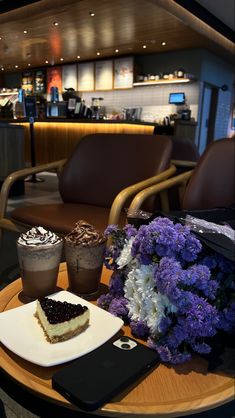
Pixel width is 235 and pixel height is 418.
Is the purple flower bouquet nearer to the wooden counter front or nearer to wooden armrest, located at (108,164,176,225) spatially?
wooden armrest, located at (108,164,176,225)

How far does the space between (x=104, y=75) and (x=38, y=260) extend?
356 inches

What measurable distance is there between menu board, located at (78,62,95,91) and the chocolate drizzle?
9.40 meters

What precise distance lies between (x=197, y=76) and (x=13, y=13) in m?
3.99

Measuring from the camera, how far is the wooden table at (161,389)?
0.63 meters

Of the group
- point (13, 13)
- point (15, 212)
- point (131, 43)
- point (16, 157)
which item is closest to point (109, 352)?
point (15, 212)

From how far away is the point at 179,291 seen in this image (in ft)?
2.30

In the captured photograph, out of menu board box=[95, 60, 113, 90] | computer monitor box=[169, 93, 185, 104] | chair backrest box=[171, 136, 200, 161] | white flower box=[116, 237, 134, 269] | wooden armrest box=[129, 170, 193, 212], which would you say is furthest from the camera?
menu board box=[95, 60, 113, 90]

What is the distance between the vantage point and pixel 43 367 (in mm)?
725

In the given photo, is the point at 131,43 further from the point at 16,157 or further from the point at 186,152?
the point at 186,152

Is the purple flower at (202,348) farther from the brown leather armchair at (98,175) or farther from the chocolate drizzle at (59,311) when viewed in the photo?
the brown leather armchair at (98,175)

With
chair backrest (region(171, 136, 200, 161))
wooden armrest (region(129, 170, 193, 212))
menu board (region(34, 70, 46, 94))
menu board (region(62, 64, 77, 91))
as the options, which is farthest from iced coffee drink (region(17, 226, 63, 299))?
menu board (region(34, 70, 46, 94))

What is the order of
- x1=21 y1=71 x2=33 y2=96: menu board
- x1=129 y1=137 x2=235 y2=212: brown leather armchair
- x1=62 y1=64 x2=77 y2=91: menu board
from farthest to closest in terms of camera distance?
x1=21 y1=71 x2=33 y2=96: menu board
x1=62 y1=64 x2=77 y2=91: menu board
x1=129 y1=137 x2=235 y2=212: brown leather armchair

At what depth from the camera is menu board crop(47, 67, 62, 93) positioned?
1025cm

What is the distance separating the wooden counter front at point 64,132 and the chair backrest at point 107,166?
412cm
